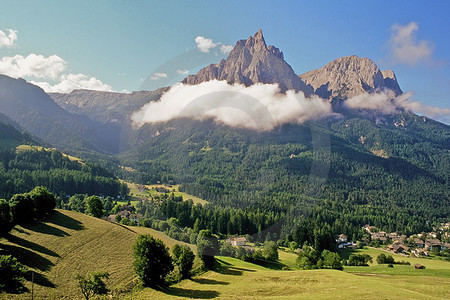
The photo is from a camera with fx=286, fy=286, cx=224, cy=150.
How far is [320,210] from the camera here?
413 ft

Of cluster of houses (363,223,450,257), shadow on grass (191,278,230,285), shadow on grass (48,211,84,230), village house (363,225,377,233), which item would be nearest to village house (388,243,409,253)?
cluster of houses (363,223,450,257)

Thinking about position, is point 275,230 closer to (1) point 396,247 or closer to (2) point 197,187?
(1) point 396,247

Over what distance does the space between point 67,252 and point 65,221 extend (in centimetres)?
1354

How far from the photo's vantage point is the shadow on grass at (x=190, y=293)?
2859 cm

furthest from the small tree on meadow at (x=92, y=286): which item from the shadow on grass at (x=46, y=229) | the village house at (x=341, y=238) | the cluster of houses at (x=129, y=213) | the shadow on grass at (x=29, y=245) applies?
the village house at (x=341, y=238)

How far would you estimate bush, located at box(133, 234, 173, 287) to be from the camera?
32125 mm

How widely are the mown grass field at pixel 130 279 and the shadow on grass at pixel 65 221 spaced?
0.42 meters

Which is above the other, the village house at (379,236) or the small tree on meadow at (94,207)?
the small tree on meadow at (94,207)

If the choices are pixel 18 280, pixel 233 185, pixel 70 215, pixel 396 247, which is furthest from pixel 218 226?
pixel 233 185

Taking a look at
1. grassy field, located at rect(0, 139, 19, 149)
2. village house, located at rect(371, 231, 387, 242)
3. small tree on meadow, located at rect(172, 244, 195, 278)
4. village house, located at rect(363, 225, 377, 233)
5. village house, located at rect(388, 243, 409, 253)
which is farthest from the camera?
grassy field, located at rect(0, 139, 19, 149)

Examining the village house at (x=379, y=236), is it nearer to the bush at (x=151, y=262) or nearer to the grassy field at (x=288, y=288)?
the grassy field at (x=288, y=288)

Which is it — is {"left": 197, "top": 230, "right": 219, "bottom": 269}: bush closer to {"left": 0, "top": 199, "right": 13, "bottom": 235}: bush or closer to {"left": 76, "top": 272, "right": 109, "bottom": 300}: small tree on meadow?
{"left": 76, "top": 272, "right": 109, "bottom": 300}: small tree on meadow

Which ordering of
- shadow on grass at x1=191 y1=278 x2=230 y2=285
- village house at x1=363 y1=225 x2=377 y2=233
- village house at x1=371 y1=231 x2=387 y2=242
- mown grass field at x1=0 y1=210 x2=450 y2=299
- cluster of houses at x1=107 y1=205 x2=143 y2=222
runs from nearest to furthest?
mown grass field at x1=0 y1=210 x2=450 y2=299
shadow on grass at x1=191 y1=278 x2=230 y2=285
cluster of houses at x1=107 y1=205 x2=143 y2=222
village house at x1=371 y1=231 x2=387 y2=242
village house at x1=363 y1=225 x2=377 y2=233

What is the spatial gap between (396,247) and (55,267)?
3722 inches
